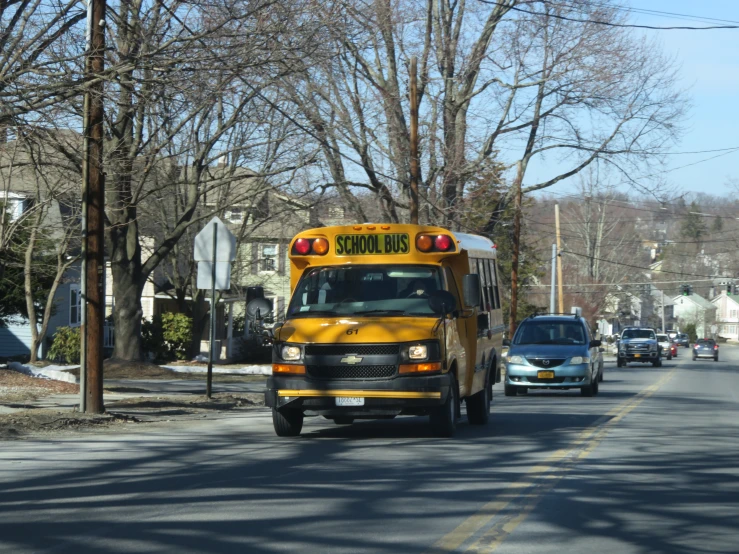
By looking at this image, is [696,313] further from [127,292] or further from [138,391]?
[138,391]

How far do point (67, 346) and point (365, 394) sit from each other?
21.2 meters

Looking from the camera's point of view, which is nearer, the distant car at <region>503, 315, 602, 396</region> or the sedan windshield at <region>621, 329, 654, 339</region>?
the distant car at <region>503, 315, 602, 396</region>

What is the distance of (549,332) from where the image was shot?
25.1 meters

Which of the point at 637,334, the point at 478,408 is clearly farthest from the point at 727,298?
the point at 478,408

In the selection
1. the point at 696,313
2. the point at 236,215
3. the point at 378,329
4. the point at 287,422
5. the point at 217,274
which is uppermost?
the point at 696,313

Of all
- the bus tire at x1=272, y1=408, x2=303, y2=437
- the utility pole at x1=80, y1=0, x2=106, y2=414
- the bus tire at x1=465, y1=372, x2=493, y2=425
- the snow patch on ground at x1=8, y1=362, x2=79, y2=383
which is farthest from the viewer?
the snow patch on ground at x1=8, y1=362, x2=79, y2=383

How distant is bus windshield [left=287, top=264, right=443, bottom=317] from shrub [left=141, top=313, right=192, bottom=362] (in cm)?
2357

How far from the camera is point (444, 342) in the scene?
42.7 ft

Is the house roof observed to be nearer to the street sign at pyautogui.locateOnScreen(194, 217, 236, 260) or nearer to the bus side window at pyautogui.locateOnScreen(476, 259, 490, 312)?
the street sign at pyautogui.locateOnScreen(194, 217, 236, 260)

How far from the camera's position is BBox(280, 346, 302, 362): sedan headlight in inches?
510

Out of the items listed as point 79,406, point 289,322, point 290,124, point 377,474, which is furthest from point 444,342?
point 290,124

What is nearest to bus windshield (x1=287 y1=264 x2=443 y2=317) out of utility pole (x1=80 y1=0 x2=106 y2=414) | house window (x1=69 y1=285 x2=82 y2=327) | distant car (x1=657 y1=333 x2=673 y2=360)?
utility pole (x1=80 y1=0 x2=106 y2=414)

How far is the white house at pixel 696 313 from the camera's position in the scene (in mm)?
157625

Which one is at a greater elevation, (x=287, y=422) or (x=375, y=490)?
(x=287, y=422)
